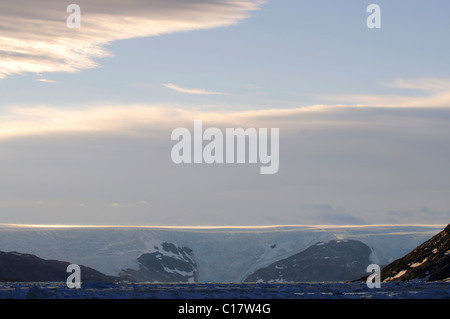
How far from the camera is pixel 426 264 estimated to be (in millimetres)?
155500

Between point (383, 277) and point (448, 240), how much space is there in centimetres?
1598

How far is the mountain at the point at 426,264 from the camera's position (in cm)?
14359

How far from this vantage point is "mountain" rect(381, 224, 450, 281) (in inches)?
5653

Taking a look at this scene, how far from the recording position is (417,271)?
5960 inches
